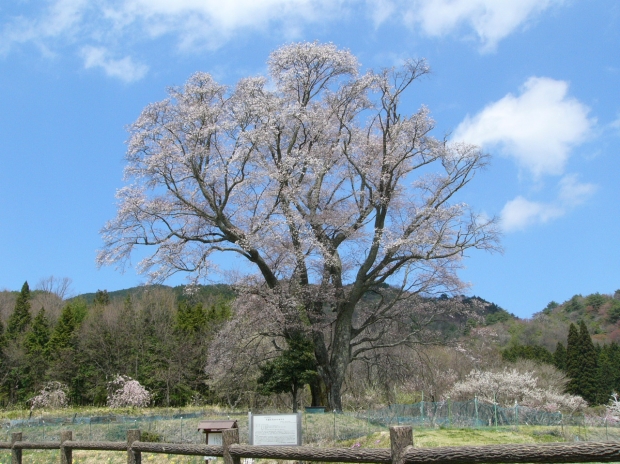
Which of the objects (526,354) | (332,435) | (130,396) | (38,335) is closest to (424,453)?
(332,435)

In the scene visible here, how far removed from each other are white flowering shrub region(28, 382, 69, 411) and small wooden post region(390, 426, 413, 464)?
40.2 metres

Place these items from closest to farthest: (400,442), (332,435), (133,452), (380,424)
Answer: (400,442) → (133,452) → (332,435) → (380,424)

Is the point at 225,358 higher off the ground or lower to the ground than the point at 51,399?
higher

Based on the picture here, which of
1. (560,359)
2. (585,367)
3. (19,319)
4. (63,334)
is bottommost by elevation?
(585,367)

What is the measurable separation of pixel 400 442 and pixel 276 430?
16.5 ft

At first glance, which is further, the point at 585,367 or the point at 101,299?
the point at 101,299

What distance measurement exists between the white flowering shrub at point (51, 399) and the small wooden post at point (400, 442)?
4019 cm

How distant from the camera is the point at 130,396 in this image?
127 feet

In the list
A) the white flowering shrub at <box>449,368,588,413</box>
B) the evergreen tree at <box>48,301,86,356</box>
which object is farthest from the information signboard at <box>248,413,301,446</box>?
the evergreen tree at <box>48,301,86,356</box>

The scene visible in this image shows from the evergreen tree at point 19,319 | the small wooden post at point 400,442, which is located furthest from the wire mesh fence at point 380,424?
the evergreen tree at point 19,319

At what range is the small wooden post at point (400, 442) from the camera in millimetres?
4324

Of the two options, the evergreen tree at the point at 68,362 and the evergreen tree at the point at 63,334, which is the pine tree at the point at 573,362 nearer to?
the evergreen tree at the point at 68,362

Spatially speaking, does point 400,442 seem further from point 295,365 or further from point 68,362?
point 68,362

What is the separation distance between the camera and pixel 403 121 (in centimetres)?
2344
